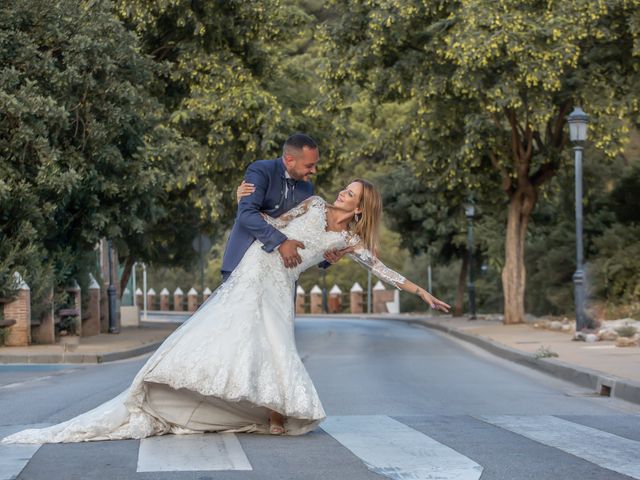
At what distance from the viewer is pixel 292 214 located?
8.20 m

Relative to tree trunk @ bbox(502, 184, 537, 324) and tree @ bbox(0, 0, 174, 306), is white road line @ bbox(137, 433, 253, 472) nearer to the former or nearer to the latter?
tree @ bbox(0, 0, 174, 306)

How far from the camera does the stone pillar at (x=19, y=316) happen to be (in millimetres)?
21281

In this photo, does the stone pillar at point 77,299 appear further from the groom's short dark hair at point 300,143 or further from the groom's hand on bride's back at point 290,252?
the groom's short dark hair at point 300,143

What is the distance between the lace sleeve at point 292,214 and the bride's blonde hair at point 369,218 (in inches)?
12.0

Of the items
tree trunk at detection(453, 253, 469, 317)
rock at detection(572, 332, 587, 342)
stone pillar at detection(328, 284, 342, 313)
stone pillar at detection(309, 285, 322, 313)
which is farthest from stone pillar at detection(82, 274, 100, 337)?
stone pillar at detection(309, 285, 322, 313)

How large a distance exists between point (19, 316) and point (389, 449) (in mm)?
→ 15289

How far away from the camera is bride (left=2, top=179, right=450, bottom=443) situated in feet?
25.0

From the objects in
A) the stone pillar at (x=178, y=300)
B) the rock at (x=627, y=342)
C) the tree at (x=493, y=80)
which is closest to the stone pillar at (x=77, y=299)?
the tree at (x=493, y=80)

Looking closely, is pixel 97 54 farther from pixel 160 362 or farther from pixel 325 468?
pixel 325 468

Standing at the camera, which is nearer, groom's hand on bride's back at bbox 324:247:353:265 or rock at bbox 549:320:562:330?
groom's hand on bride's back at bbox 324:247:353:265

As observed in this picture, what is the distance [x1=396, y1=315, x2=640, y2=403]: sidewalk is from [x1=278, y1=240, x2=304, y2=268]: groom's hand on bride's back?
575cm

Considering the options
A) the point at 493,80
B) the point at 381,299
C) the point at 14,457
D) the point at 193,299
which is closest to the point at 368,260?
the point at 14,457

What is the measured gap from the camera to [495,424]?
9242 mm

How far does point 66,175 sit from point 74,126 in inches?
99.5
